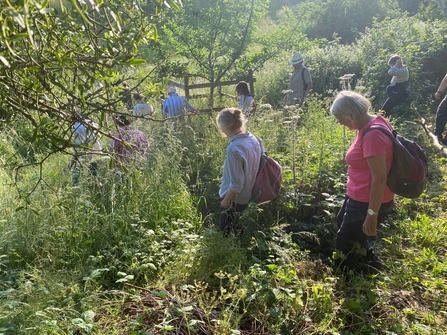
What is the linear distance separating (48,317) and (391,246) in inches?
130

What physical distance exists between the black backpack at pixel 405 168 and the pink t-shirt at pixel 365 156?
0.14 ft

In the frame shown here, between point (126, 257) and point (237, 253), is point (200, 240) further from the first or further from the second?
point (126, 257)

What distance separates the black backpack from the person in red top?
0.15 feet

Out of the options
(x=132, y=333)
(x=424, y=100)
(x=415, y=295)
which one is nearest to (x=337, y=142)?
(x=415, y=295)

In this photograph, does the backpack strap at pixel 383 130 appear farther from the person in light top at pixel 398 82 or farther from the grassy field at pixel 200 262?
the person in light top at pixel 398 82

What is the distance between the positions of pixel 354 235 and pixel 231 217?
123cm

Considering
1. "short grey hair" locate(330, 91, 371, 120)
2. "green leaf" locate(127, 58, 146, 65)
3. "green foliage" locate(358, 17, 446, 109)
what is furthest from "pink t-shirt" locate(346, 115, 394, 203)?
"green foliage" locate(358, 17, 446, 109)

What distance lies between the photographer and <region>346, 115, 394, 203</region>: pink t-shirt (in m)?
2.96

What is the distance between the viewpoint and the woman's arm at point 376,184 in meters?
2.97

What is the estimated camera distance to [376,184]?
3.03 meters

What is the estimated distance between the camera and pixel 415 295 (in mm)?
3215

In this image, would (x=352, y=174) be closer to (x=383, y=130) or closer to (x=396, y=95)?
(x=383, y=130)

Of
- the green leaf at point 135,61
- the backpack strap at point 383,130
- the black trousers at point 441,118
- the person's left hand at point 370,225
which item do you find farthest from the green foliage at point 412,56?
the green leaf at point 135,61

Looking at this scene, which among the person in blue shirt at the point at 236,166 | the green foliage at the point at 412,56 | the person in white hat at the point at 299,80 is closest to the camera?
the person in blue shirt at the point at 236,166
